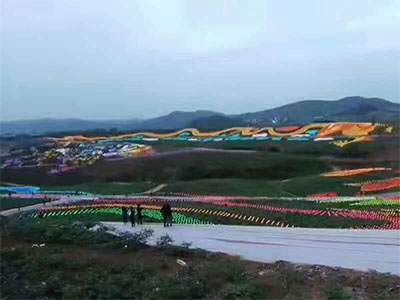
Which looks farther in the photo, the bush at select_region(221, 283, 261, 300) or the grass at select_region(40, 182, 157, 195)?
the grass at select_region(40, 182, 157, 195)

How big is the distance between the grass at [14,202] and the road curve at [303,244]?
16.7 meters

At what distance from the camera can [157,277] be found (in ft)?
35.0

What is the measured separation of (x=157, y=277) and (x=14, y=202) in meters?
28.3

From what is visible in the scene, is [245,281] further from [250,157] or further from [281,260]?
[250,157]

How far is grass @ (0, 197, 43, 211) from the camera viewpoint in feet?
113

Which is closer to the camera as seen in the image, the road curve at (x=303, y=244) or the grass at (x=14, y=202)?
the road curve at (x=303, y=244)

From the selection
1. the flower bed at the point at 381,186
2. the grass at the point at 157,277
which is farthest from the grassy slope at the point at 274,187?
the grass at the point at 157,277

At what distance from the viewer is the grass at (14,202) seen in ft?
113

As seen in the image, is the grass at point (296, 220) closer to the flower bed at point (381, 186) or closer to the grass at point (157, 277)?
the grass at point (157, 277)

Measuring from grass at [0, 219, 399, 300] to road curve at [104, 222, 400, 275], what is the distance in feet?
4.41

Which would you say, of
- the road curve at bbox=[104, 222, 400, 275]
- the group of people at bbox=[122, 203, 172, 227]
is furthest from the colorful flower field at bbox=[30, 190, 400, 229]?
the road curve at bbox=[104, 222, 400, 275]

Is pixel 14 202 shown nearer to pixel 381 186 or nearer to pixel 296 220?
pixel 296 220

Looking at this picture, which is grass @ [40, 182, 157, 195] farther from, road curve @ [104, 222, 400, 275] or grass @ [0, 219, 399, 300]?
grass @ [0, 219, 399, 300]

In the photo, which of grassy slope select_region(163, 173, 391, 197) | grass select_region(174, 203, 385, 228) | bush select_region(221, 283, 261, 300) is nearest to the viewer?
bush select_region(221, 283, 261, 300)
